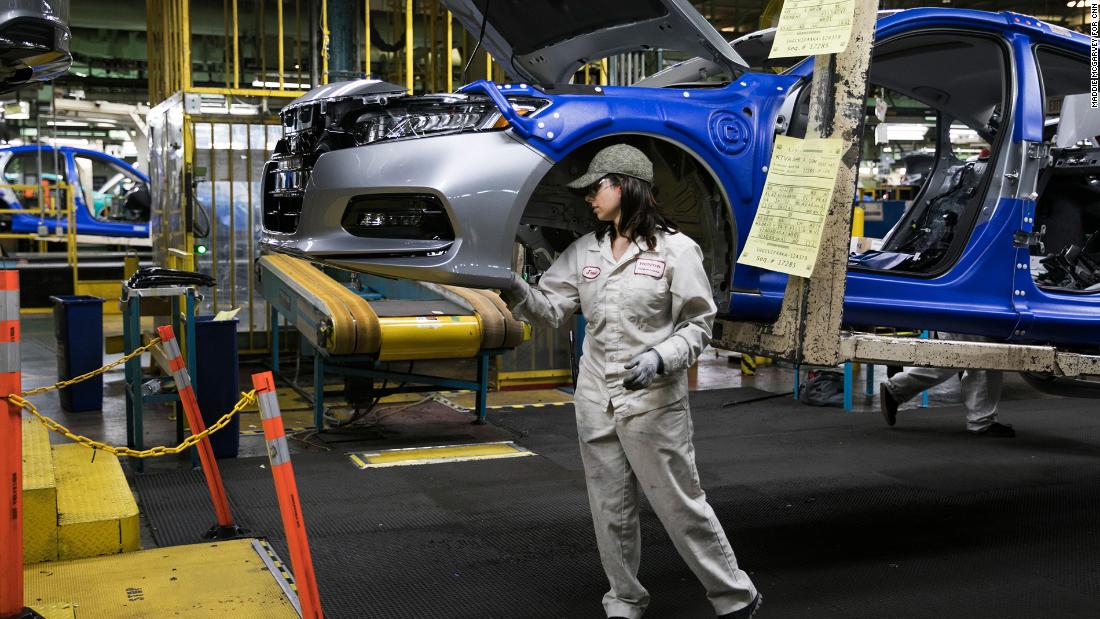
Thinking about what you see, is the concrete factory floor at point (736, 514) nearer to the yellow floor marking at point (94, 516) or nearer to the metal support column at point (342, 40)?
the yellow floor marking at point (94, 516)

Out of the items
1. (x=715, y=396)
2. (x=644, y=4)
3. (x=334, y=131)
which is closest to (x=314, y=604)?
(x=334, y=131)

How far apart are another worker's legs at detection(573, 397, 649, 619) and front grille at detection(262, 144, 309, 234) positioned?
4.06 feet

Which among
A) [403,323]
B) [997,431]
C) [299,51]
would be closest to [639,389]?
[403,323]

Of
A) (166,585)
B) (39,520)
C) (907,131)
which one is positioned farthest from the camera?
(907,131)

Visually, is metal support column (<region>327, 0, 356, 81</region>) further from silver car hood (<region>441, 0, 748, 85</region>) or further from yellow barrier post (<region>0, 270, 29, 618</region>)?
yellow barrier post (<region>0, 270, 29, 618</region>)

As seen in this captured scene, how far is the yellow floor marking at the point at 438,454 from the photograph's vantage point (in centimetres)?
605

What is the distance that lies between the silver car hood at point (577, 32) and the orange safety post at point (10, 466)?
196 cm

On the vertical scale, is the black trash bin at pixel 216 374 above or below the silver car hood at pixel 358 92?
below

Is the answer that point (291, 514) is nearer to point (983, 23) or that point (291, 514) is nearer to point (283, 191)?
point (283, 191)

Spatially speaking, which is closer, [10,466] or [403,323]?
[10,466]

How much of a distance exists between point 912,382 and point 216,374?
4.45 m

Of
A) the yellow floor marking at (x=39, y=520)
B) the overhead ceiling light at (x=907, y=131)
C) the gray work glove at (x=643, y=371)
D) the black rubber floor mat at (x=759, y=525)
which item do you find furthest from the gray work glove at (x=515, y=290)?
the overhead ceiling light at (x=907, y=131)

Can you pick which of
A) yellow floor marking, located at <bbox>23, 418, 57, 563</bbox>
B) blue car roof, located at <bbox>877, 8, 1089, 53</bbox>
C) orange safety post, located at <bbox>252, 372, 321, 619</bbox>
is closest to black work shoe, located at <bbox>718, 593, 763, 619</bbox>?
orange safety post, located at <bbox>252, 372, 321, 619</bbox>

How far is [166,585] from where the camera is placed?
3.83m
